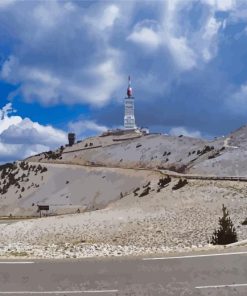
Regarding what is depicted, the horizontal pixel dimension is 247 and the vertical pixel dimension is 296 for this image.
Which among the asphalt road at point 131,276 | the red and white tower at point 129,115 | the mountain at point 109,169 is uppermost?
the red and white tower at point 129,115

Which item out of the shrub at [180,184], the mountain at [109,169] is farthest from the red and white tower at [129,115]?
the shrub at [180,184]

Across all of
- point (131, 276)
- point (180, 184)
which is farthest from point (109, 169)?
point (131, 276)

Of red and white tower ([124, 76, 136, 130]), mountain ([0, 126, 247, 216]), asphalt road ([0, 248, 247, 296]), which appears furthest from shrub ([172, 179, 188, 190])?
red and white tower ([124, 76, 136, 130])

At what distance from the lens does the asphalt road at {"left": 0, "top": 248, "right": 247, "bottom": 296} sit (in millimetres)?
10609

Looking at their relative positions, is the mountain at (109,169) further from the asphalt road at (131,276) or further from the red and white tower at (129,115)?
the asphalt road at (131,276)

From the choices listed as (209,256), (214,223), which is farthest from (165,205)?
(209,256)

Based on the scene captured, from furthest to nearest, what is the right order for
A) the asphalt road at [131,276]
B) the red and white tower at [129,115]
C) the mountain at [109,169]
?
1. the red and white tower at [129,115]
2. the mountain at [109,169]
3. the asphalt road at [131,276]

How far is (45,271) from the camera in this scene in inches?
489

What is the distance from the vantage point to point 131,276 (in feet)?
38.2

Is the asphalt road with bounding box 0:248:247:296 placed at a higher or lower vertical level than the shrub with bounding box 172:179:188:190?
lower

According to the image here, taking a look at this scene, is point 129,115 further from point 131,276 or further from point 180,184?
point 131,276

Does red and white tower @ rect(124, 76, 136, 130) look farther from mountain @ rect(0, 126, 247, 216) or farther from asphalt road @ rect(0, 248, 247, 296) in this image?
asphalt road @ rect(0, 248, 247, 296)

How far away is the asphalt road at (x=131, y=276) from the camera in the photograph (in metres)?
10.6

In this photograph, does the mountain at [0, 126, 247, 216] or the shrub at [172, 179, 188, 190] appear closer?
the shrub at [172, 179, 188, 190]
